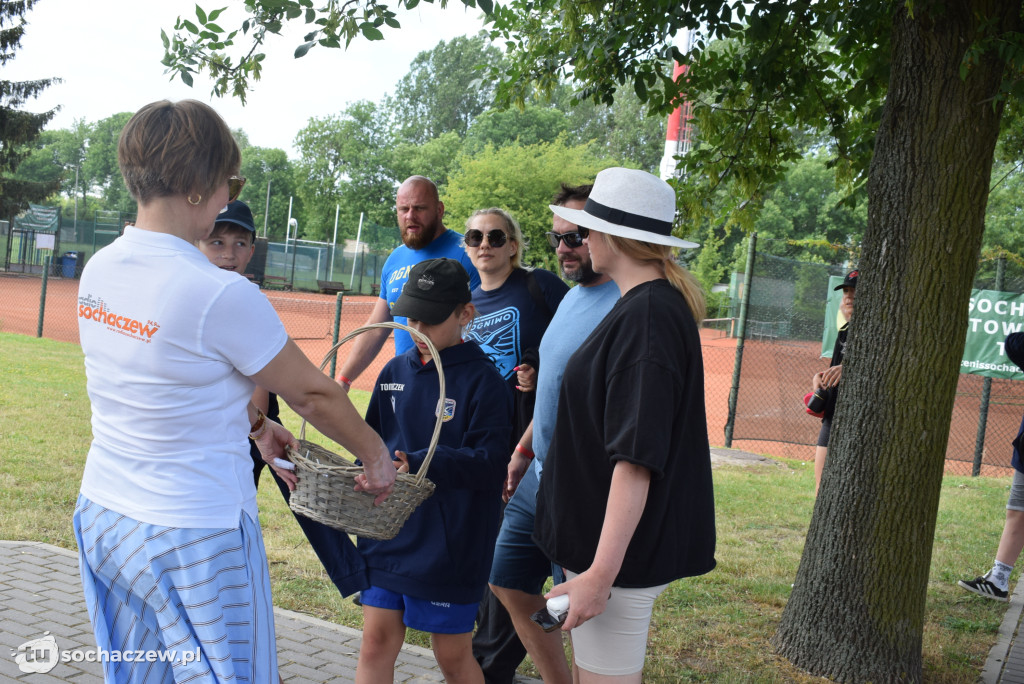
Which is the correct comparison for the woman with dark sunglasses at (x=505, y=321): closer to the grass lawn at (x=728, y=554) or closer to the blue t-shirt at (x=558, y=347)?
the grass lawn at (x=728, y=554)

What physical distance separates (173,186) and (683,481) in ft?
4.80

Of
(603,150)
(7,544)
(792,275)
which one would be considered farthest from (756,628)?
(603,150)

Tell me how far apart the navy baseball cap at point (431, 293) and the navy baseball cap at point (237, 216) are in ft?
2.73

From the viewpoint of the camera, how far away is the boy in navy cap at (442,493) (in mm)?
2881

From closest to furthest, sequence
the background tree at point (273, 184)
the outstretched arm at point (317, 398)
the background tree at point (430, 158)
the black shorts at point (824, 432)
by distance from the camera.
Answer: the outstretched arm at point (317, 398), the black shorts at point (824, 432), the background tree at point (430, 158), the background tree at point (273, 184)

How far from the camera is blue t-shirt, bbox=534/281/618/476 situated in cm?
307

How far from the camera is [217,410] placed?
6.32 feet

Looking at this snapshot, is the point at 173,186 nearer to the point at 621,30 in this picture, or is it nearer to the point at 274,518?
the point at 621,30

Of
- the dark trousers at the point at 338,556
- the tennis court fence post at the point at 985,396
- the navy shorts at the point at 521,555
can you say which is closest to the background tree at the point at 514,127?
the tennis court fence post at the point at 985,396

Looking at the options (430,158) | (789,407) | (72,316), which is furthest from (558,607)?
(430,158)

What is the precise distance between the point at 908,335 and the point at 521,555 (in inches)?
80.9

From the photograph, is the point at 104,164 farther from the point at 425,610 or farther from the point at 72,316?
the point at 425,610

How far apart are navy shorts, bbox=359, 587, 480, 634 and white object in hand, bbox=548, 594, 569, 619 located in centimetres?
86

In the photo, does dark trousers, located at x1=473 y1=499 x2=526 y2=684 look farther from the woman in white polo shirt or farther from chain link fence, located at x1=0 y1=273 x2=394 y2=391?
chain link fence, located at x1=0 y1=273 x2=394 y2=391
